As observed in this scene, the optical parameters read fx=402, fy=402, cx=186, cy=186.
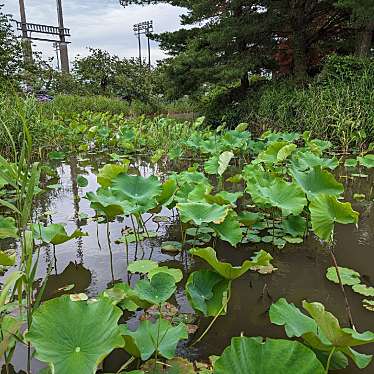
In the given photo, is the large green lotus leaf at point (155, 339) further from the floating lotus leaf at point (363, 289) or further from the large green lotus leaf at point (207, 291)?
the floating lotus leaf at point (363, 289)

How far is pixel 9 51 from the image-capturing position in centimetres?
1005

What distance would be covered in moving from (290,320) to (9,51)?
427 inches

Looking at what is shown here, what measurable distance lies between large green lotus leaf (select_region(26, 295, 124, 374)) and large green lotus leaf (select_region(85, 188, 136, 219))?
0.70 m

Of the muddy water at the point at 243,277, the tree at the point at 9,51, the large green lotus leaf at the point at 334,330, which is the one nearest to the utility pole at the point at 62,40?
the tree at the point at 9,51

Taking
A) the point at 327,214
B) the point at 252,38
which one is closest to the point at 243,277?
the point at 327,214

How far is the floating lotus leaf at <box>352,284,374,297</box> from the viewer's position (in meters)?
1.53

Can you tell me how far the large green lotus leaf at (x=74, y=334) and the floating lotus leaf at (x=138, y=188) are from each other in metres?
0.85

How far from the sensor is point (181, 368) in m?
1.09

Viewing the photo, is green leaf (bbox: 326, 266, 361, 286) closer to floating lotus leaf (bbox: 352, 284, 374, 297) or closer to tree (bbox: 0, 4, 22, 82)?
floating lotus leaf (bbox: 352, 284, 374, 297)

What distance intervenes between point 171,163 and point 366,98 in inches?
107

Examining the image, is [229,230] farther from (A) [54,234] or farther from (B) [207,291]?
(A) [54,234]

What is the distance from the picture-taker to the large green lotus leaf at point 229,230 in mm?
1589

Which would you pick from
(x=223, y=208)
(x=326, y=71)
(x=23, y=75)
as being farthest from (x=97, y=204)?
(x=23, y=75)

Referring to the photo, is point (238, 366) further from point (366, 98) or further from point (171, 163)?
point (366, 98)
